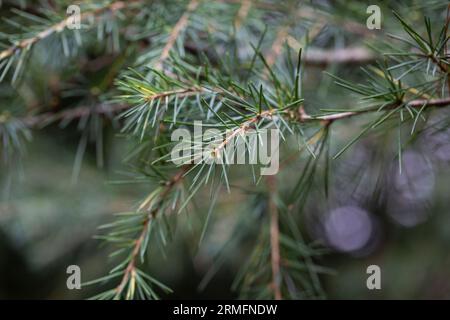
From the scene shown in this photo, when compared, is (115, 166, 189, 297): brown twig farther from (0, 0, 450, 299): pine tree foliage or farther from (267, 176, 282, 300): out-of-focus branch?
(267, 176, 282, 300): out-of-focus branch

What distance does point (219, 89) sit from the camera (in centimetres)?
50

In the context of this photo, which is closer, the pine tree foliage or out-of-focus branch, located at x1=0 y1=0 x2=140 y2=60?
the pine tree foliage

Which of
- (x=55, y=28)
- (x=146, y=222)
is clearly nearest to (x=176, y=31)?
(x=55, y=28)

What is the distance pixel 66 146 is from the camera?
54.0 inches

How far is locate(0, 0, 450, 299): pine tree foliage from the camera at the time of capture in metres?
0.48

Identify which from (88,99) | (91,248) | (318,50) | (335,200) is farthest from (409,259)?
(88,99)

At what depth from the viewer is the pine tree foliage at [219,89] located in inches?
18.9

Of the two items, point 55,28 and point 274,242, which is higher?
point 55,28

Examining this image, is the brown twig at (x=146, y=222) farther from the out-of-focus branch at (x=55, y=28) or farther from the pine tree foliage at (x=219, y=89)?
the out-of-focus branch at (x=55, y=28)

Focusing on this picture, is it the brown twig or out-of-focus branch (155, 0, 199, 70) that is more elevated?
out-of-focus branch (155, 0, 199, 70)

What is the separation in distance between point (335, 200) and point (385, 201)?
0.68 feet

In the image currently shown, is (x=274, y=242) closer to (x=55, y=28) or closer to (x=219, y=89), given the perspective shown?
(x=219, y=89)

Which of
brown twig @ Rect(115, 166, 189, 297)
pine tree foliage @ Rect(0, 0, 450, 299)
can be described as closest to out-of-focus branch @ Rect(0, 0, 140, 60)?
pine tree foliage @ Rect(0, 0, 450, 299)

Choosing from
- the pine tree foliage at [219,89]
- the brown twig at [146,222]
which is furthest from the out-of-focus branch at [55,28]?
the brown twig at [146,222]
